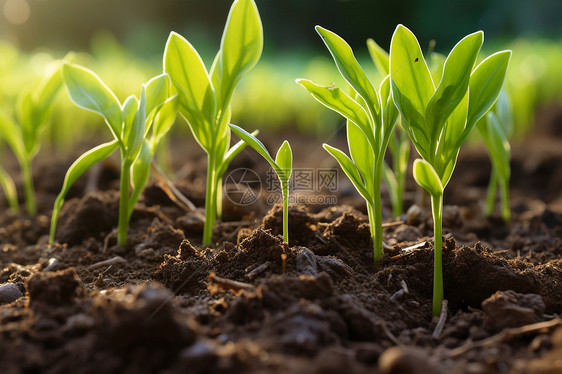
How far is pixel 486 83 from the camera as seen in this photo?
129 cm

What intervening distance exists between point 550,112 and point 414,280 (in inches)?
153

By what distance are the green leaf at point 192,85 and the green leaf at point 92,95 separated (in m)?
0.20

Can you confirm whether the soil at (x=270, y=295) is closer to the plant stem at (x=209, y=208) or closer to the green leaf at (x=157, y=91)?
the plant stem at (x=209, y=208)

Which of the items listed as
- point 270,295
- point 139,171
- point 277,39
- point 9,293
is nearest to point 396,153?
point 139,171

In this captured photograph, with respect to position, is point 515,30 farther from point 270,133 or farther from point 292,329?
point 292,329

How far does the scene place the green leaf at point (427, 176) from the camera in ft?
3.59

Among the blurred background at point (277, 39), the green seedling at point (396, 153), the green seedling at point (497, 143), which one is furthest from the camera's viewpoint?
the blurred background at point (277, 39)

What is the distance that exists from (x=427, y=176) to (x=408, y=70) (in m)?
0.31

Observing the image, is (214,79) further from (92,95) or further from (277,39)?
(277,39)

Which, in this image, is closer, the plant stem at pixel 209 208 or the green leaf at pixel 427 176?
the green leaf at pixel 427 176

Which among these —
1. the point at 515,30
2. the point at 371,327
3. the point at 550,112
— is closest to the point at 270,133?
the point at 550,112

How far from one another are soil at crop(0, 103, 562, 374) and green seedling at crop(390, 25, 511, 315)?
0.52 ft

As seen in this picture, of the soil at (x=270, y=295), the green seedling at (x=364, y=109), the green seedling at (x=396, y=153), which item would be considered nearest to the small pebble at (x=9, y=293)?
the soil at (x=270, y=295)

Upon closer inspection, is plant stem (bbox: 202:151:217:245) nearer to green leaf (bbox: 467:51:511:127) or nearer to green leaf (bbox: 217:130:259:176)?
green leaf (bbox: 217:130:259:176)
